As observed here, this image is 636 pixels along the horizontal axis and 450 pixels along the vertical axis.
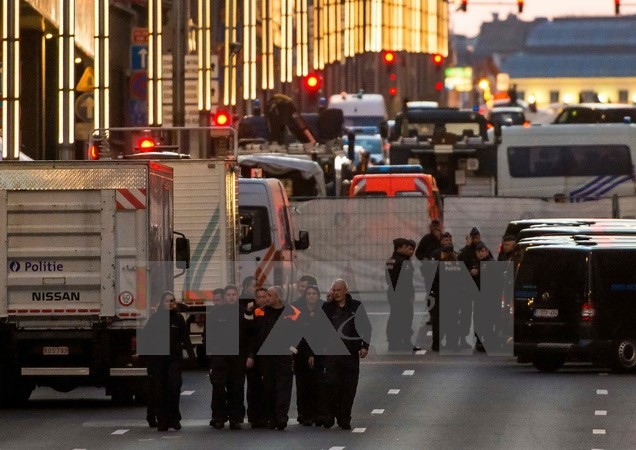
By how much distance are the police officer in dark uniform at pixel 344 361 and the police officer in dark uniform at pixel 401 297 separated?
1000 cm

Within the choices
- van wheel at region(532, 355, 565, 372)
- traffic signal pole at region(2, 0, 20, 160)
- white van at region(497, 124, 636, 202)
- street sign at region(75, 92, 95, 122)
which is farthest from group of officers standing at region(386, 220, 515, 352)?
white van at region(497, 124, 636, 202)

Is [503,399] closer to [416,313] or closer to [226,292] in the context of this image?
[226,292]

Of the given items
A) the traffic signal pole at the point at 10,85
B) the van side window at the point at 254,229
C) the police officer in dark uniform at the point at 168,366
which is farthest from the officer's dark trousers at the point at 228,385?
the traffic signal pole at the point at 10,85

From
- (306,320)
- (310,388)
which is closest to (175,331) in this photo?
(306,320)

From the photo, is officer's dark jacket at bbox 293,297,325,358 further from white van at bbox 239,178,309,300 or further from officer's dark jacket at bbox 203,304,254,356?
white van at bbox 239,178,309,300

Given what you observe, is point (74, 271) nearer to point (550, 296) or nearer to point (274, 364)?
point (274, 364)

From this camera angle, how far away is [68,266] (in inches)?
897

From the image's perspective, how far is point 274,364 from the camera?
2111 cm

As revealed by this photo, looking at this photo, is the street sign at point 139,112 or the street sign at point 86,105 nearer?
the street sign at point 86,105

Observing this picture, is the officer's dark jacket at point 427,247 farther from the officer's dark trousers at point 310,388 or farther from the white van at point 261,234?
the officer's dark trousers at point 310,388

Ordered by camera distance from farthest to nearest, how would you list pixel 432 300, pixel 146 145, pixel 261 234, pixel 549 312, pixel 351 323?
1. pixel 146 145
2. pixel 432 300
3. pixel 261 234
4. pixel 549 312
5. pixel 351 323

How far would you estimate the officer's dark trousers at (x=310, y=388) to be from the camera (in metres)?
21.1

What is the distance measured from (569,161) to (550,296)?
1046 inches

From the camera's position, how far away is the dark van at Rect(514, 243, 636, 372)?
89.6ft
